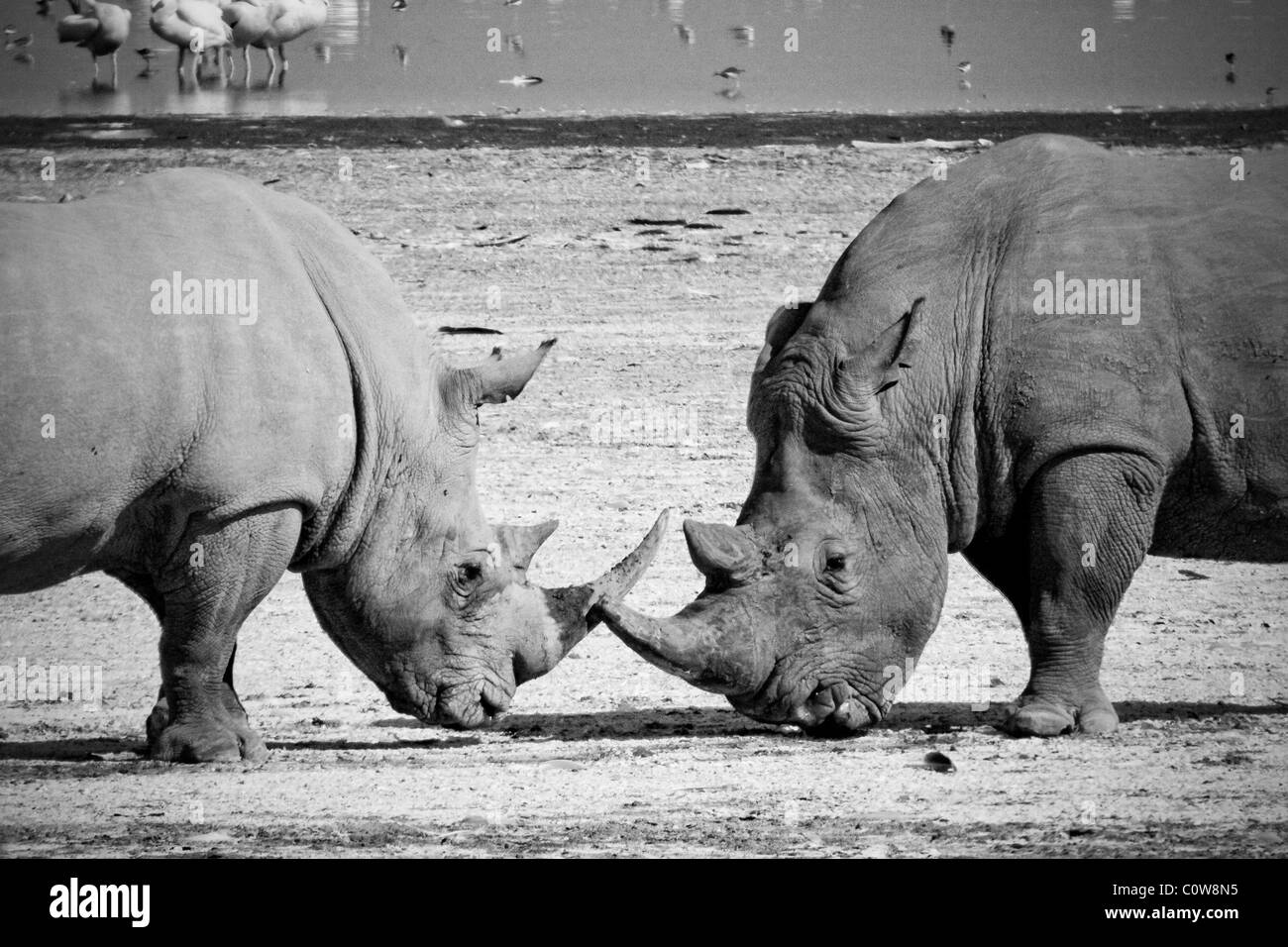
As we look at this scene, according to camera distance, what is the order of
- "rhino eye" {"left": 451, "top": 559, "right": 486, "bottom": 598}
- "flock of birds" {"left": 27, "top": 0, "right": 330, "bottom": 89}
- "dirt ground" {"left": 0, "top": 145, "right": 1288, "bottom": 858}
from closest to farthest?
"dirt ground" {"left": 0, "top": 145, "right": 1288, "bottom": 858}
"rhino eye" {"left": 451, "top": 559, "right": 486, "bottom": 598}
"flock of birds" {"left": 27, "top": 0, "right": 330, "bottom": 89}

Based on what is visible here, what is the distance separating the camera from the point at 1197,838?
22.6 ft

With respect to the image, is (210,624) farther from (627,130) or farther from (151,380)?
(627,130)

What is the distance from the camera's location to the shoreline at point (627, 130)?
18.7m

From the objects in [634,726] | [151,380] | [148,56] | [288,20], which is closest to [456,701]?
[634,726]

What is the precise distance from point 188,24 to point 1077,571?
15.8m

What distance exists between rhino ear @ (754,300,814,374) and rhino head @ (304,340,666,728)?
2.33 ft

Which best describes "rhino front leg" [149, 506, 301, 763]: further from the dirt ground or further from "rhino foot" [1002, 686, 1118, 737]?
"rhino foot" [1002, 686, 1118, 737]

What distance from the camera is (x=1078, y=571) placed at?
7.88 meters

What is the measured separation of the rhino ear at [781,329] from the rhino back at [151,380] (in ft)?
4.89

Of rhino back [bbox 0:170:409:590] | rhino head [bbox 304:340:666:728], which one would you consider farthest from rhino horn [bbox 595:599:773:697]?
rhino back [bbox 0:170:409:590]

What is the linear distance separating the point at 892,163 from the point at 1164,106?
494cm

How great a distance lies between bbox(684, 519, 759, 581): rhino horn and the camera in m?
7.77

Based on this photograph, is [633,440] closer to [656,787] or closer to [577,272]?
[577,272]
